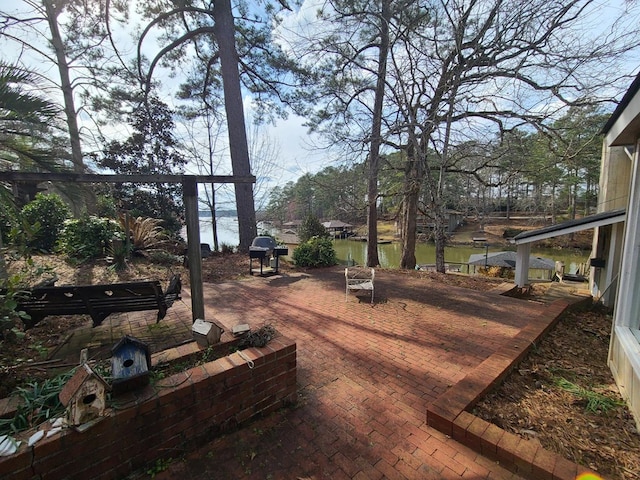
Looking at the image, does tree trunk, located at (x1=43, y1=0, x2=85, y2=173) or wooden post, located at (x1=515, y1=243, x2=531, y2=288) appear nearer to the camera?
wooden post, located at (x1=515, y1=243, x2=531, y2=288)

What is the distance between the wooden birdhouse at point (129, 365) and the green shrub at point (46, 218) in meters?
7.69

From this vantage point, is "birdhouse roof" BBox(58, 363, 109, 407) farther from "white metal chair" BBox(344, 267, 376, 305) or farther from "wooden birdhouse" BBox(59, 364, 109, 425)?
"white metal chair" BBox(344, 267, 376, 305)

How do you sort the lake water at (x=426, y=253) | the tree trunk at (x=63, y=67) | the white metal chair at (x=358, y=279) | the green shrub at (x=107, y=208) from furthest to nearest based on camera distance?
the lake water at (x=426, y=253) < the green shrub at (x=107, y=208) < the tree trunk at (x=63, y=67) < the white metal chair at (x=358, y=279)

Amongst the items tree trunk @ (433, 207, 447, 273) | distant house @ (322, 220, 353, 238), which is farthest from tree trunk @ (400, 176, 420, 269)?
distant house @ (322, 220, 353, 238)

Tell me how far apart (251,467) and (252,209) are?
Result: 8778mm

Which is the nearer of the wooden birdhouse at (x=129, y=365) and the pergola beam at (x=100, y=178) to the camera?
the wooden birdhouse at (x=129, y=365)

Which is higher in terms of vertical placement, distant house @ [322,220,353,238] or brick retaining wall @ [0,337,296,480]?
brick retaining wall @ [0,337,296,480]

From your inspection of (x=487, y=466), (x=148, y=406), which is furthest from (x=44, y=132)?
(x=487, y=466)

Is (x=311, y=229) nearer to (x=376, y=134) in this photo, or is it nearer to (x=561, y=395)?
(x=376, y=134)

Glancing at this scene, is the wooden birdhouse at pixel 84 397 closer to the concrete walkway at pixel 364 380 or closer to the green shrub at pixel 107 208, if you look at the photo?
the concrete walkway at pixel 364 380

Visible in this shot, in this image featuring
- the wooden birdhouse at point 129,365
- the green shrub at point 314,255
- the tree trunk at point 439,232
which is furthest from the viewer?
the green shrub at point 314,255

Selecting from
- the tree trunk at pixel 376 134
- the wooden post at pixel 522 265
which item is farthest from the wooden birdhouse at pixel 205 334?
the wooden post at pixel 522 265

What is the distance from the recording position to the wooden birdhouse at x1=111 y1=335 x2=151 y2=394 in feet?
5.34

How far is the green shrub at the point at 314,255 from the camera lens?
8.02 metres
